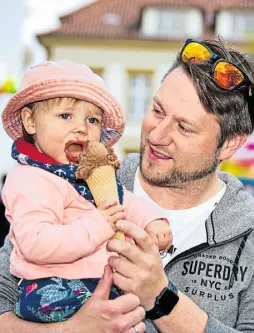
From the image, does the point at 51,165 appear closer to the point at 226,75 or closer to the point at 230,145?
the point at 226,75

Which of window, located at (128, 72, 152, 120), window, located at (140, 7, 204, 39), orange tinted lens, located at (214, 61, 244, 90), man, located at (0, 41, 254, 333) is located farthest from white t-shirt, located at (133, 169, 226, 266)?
window, located at (140, 7, 204, 39)

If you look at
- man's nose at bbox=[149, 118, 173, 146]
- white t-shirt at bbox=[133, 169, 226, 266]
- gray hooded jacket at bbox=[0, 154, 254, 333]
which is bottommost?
gray hooded jacket at bbox=[0, 154, 254, 333]

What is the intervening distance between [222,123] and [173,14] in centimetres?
2280

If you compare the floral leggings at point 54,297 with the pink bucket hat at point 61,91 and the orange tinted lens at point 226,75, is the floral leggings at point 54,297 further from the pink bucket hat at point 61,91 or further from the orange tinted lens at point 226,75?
the orange tinted lens at point 226,75

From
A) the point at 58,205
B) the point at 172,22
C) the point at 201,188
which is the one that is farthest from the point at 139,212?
the point at 172,22

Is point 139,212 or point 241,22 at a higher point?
point 139,212

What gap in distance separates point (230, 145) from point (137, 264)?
1.08m

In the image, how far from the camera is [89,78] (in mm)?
2631

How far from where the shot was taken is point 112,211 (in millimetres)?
2398

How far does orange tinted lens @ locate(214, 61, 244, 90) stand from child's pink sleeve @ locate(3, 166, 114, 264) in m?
0.94

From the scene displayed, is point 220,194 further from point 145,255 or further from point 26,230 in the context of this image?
point 26,230

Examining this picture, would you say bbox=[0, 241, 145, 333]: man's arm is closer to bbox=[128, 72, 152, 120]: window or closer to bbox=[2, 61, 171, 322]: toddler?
bbox=[2, 61, 171, 322]: toddler

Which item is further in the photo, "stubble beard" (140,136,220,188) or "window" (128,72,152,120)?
"window" (128,72,152,120)

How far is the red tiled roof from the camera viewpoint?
24047mm
